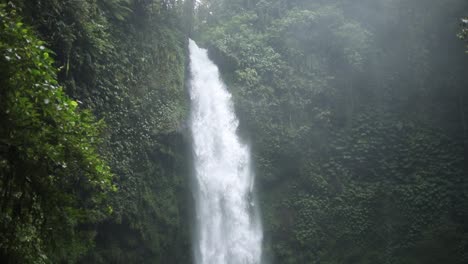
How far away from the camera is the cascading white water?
11.2 m

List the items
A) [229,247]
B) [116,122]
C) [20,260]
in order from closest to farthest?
[20,260]
[116,122]
[229,247]

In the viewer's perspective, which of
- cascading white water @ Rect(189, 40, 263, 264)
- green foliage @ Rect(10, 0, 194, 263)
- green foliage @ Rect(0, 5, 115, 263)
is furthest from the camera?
cascading white water @ Rect(189, 40, 263, 264)

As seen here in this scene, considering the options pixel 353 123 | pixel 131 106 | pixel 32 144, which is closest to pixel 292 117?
pixel 353 123

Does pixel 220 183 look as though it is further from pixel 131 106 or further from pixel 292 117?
pixel 292 117

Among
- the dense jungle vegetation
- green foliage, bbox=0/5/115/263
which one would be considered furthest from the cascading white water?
green foliage, bbox=0/5/115/263

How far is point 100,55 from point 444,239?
10.9 metres

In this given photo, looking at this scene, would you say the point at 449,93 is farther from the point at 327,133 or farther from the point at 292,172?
the point at 292,172

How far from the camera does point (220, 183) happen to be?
1204 cm

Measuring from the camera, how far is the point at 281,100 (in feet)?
48.8

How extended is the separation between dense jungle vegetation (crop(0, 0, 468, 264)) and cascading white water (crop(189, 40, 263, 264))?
432mm

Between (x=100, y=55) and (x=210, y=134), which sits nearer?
(x=100, y=55)

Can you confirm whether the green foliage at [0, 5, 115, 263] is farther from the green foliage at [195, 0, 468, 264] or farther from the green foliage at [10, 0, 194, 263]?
the green foliage at [195, 0, 468, 264]

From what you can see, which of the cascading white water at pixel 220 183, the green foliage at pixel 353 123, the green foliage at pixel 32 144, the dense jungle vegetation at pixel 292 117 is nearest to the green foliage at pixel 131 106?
the dense jungle vegetation at pixel 292 117

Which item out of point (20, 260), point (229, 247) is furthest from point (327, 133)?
point (20, 260)
